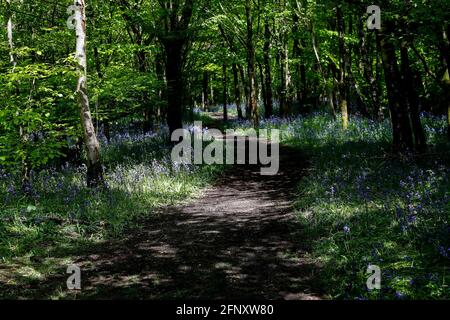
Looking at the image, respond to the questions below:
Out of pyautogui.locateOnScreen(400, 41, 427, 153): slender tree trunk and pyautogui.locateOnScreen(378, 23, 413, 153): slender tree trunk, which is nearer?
pyautogui.locateOnScreen(378, 23, 413, 153): slender tree trunk

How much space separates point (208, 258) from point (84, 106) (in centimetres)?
493

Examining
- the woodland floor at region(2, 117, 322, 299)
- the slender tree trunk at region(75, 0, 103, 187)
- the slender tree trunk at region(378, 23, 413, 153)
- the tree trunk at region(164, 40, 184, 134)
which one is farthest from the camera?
the tree trunk at region(164, 40, 184, 134)

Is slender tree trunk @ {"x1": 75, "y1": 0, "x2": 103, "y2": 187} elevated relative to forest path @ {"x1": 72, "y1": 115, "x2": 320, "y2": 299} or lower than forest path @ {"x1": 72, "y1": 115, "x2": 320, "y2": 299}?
elevated

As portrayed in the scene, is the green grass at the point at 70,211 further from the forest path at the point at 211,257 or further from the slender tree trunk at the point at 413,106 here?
the slender tree trunk at the point at 413,106

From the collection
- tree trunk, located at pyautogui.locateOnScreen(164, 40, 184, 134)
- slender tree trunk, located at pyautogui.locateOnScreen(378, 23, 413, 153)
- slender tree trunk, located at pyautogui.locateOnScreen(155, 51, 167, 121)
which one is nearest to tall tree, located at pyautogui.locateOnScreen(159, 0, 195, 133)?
tree trunk, located at pyautogui.locateOnScreen(164, 40, 184, 134)

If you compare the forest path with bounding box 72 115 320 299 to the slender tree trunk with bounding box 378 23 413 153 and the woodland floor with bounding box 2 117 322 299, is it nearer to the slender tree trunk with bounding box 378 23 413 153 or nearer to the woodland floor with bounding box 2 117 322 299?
the woodland floor with bounding box 2 117 322 299

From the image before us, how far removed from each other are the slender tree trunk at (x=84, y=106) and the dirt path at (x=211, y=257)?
1897mm

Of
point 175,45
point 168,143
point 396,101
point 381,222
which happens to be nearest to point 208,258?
point 381,222

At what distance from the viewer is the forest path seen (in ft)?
15.9

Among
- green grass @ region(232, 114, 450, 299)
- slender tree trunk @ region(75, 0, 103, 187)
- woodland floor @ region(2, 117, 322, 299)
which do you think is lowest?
woodland floor @ region(2, 117, 322, 299)

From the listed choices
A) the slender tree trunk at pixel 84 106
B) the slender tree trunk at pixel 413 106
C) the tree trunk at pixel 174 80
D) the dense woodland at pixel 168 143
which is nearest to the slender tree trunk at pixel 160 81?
the dense woodland at pixel 168 143

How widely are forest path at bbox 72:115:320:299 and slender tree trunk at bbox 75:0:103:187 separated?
1.87 meters

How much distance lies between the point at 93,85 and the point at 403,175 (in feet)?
27.7
